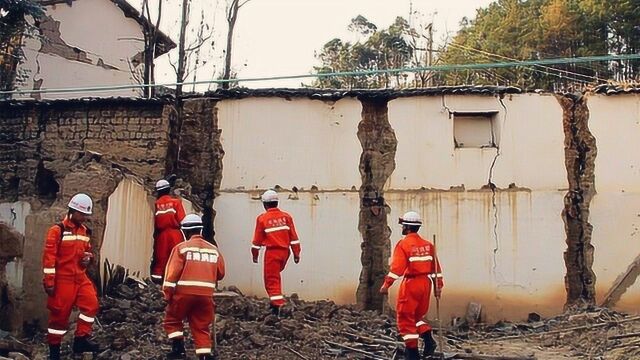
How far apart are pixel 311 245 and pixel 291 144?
183 cm

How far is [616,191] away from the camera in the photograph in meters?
11.9

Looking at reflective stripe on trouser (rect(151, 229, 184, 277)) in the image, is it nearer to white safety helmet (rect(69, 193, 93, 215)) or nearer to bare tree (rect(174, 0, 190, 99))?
white safety helmet (rect(69, 193, 93, 215))

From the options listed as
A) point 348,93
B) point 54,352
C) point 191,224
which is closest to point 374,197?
point 348,93

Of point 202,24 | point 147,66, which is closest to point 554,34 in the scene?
point 202,24

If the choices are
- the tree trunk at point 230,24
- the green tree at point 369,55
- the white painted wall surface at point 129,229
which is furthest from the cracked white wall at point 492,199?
the green tree at point 369,55

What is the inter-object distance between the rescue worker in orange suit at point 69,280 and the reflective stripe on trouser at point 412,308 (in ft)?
11.6

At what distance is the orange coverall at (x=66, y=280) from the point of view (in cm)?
768

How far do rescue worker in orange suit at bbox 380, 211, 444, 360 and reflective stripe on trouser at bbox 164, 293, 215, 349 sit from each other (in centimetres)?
213

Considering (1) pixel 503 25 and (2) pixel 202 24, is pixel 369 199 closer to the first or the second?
(2) pixel 202 24

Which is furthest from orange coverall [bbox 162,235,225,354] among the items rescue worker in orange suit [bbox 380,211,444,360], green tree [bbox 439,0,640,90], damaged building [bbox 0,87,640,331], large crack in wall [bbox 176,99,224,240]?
green tree [bbox 439,0,640,90]

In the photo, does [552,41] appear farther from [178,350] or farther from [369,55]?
[178,350]

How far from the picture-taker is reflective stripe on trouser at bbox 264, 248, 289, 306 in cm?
964

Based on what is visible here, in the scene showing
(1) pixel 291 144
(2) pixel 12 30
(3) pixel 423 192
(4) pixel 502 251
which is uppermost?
(2) pixel 12 30

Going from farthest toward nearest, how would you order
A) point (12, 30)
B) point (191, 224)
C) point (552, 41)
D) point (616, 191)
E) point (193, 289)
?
point (552, 41), point (12, 30), point (616, 191), point (191, 224), point (193, 289)
